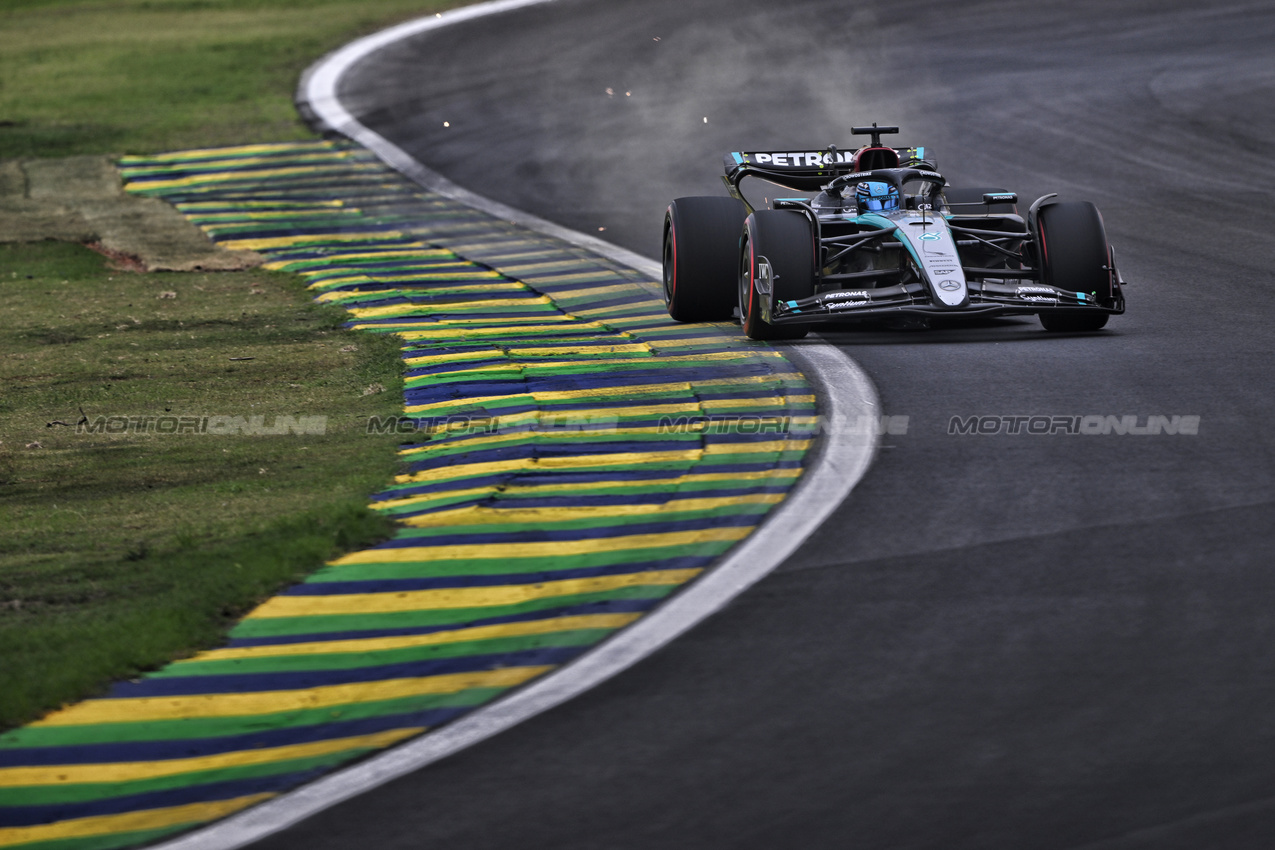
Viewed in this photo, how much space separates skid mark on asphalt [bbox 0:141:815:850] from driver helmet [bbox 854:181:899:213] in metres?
1.34

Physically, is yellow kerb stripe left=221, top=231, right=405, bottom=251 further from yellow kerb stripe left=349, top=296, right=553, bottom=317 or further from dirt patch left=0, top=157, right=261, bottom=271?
yellow kerb stripe left=349, top=296, right=553, bottom=317

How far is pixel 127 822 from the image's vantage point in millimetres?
4477

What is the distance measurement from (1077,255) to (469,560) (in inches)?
223

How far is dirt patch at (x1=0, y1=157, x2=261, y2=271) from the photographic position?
1614 centimetres

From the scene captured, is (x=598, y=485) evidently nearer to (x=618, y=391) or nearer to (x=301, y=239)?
(x=618, y=391)

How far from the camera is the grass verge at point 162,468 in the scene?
232 inches

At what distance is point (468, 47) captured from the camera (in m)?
30.0

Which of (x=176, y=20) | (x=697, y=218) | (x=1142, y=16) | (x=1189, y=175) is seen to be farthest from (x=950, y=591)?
(x=176, y=20)

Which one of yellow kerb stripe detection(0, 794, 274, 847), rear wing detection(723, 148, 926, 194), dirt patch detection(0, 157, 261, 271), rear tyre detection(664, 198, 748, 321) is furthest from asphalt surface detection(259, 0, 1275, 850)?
dirt patch detection(0, 157, 261, 271)

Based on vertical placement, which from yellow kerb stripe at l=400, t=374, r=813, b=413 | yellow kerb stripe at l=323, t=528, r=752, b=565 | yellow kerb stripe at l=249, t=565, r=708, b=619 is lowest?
yellow kerb stripe at l=249, t=565, r=708, b=619

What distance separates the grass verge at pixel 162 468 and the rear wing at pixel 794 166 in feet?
9.69

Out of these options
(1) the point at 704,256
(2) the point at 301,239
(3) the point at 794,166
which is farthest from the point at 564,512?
Result: (2) the point at 301,239

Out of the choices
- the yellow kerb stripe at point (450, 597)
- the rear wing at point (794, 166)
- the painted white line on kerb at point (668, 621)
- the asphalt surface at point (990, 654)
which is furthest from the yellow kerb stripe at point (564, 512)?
the rear wing at point (794, 166)

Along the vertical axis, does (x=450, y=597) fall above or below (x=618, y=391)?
below
